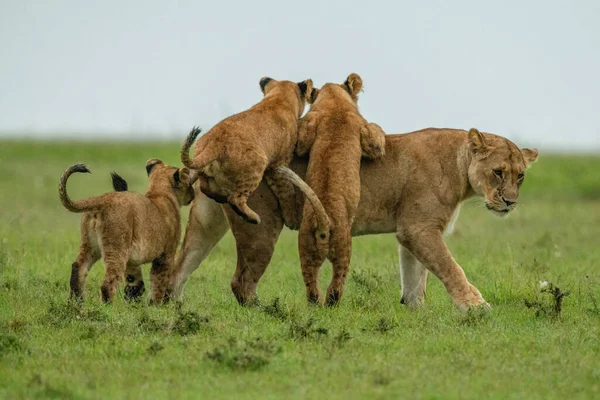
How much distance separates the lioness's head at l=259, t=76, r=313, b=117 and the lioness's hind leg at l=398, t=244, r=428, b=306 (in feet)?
4.76

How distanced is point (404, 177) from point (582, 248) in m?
4.68

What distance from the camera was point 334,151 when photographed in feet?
27.9

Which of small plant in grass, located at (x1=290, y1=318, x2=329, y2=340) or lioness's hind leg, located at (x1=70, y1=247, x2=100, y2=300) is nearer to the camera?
small plant in grass, located at (x1=290, y1=318, x2=329, y2=340)

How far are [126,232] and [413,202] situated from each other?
2161 mm

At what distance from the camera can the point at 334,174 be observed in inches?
331

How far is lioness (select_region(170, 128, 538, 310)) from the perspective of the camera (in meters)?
8.65

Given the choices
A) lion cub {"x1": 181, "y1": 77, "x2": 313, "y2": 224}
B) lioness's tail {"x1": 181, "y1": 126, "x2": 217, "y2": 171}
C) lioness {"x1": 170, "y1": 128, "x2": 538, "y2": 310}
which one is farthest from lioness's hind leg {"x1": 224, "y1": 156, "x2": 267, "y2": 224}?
lioness {"x1": 170, "y1": 128, "x2": 538, "y2": 310}

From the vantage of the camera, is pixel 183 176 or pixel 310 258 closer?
pixel 310 258

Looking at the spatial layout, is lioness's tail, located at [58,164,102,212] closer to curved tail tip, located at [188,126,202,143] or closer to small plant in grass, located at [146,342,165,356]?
curved tail tip, located at [188,126,202,143]

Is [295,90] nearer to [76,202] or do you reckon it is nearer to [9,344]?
[76,202]

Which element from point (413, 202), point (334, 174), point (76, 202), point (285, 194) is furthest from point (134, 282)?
point (413, 202)

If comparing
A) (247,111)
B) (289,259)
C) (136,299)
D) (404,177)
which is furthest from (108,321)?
(289,259)

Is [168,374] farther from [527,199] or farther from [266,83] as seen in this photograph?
[527,199]

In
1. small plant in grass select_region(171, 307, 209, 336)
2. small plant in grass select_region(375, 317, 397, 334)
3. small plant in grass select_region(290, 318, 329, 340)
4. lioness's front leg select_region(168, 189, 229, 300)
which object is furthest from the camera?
lioness's front leg select_region(168, 189, 229, 300)
